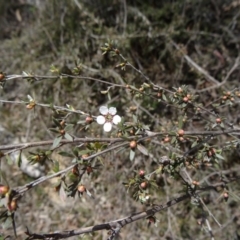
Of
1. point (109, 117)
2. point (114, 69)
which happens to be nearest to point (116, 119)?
point (109, 117)

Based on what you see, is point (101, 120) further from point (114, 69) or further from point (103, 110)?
point (114, 69)

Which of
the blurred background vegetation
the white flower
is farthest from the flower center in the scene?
the blurred background vegetation

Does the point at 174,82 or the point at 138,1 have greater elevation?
the point at 138,1

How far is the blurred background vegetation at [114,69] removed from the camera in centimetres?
310

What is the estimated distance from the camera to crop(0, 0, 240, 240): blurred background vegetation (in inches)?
122

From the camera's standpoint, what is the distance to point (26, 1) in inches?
163

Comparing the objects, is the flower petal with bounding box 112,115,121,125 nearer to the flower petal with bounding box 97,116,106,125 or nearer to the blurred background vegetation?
the flower petal with bounding box 97,116,106,125

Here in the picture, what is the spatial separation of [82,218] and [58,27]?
1.78 m

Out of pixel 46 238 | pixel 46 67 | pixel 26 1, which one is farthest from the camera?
pixel 26 1

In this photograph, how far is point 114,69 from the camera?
3.28 meters

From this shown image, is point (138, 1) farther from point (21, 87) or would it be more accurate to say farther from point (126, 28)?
point (21, 87)

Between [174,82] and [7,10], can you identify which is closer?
[174,82]

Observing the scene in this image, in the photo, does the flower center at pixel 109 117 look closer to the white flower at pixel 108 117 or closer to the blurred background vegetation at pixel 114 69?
the white flower at pixel 108 117

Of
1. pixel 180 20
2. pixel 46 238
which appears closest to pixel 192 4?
pixel 180 20
